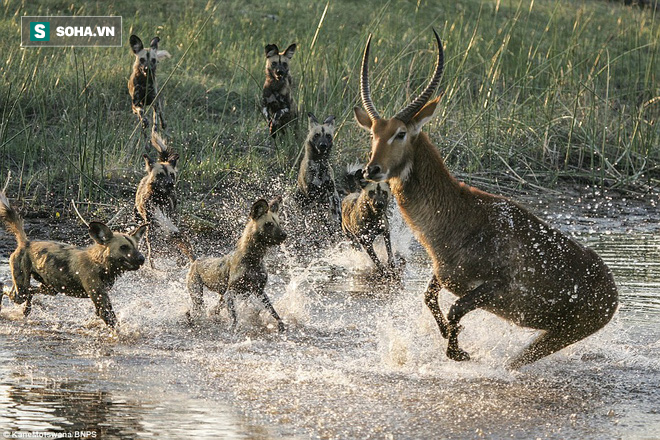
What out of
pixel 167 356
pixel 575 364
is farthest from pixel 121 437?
pixel 575 364

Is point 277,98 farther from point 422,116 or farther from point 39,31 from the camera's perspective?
point 422,116

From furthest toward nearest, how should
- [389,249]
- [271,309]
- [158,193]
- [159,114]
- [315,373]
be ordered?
1. [159,114]
2. [389,249]
3. [158,193]
4. [271,309]
5. [315,373]

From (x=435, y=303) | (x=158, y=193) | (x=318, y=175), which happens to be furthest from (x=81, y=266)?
(x=318, y=175)

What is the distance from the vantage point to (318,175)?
Result: 11461 millimetres

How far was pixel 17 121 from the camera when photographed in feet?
41.8

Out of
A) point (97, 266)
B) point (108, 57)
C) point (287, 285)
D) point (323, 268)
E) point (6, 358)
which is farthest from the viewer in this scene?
point (108, 57)

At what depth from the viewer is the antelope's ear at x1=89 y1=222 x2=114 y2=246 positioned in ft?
23.5

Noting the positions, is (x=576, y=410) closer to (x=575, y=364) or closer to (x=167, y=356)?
(x=575, y=364)

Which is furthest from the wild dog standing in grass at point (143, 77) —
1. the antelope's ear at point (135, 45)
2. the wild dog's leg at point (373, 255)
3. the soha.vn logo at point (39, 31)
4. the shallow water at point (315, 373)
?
the shallow water at point (315, 373)

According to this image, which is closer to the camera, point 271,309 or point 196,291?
point 271,309

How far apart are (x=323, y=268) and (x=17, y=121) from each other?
5.00 metres

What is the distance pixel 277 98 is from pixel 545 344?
7.13 metres

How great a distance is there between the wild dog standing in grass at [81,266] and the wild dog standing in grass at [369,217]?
9.42 feet

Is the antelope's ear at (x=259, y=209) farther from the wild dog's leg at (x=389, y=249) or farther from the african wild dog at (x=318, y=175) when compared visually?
the african wild dog at (x=318, y=175)
